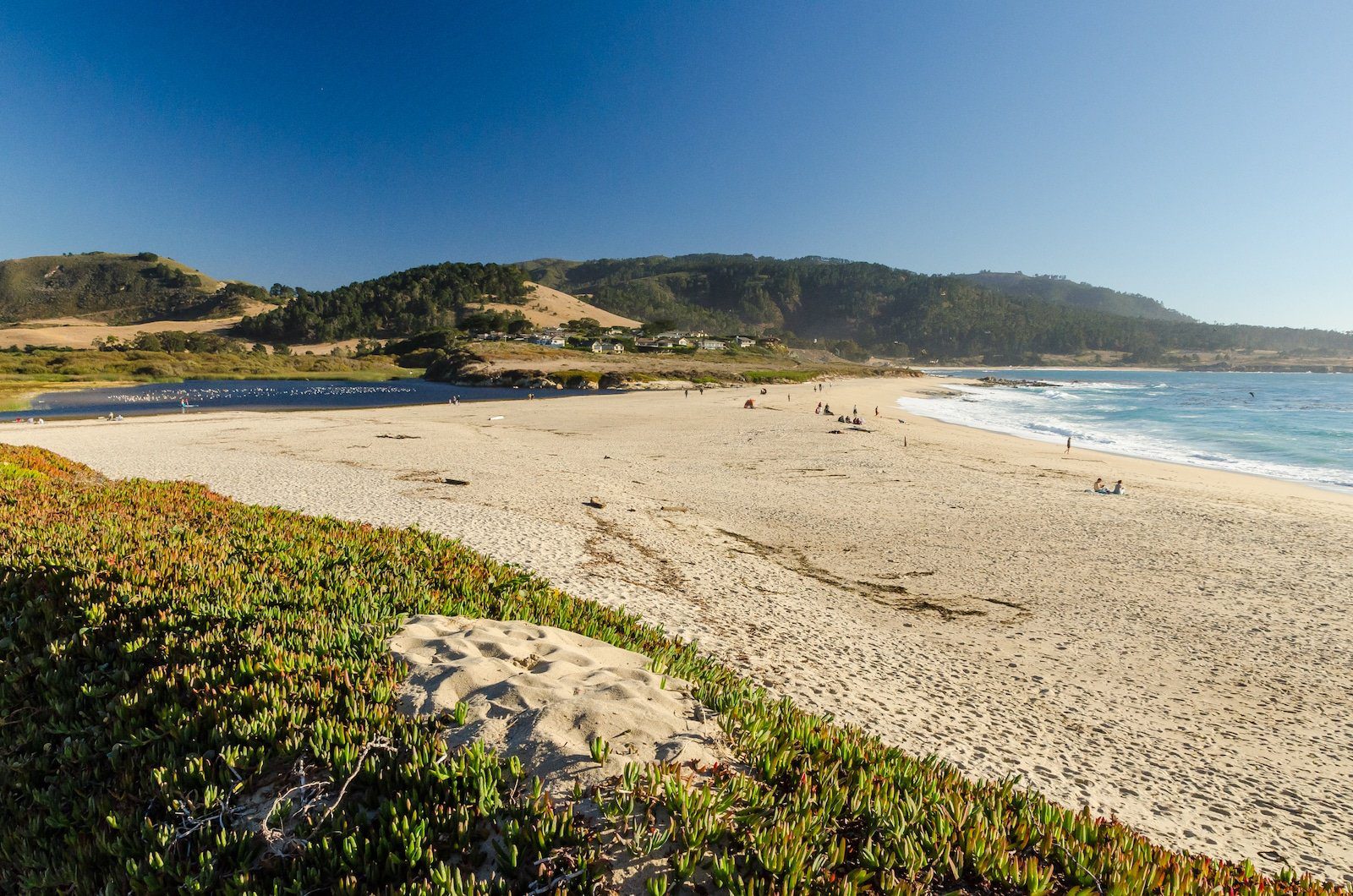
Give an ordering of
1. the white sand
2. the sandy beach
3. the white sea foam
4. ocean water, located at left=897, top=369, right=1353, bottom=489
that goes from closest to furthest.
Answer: the white sand
the sandy beach
the white sea foam
ocean water, located at left=897, top=369, right=1353, bottom=489

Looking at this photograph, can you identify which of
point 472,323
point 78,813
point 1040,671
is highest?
point 472,323

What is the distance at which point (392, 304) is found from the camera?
494 ft

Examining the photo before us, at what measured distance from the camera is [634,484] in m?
18.4

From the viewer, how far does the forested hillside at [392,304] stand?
5384 inches

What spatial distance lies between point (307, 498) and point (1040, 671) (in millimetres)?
15340

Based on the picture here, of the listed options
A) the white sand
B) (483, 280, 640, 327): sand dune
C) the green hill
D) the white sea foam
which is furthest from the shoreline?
the green hill

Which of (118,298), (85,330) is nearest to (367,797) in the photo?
(85,330)

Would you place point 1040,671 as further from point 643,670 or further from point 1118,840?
point 643,670

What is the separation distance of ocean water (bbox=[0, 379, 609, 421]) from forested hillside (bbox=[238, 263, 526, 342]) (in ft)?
204

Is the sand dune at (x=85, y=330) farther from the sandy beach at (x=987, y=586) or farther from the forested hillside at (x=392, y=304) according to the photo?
the sandy beach at (x=987, y=586)

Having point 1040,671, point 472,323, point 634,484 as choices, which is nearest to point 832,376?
point 472,323

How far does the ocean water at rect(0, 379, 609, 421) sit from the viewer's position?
4475cm

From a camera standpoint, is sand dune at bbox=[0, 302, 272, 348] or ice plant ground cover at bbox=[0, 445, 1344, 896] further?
sand dune at bbox=[0, 302, 272, 348]

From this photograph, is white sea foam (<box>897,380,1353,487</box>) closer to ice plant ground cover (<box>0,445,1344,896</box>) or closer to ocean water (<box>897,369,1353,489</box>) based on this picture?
ocean water (<box>897,369,1353,489</box>)
